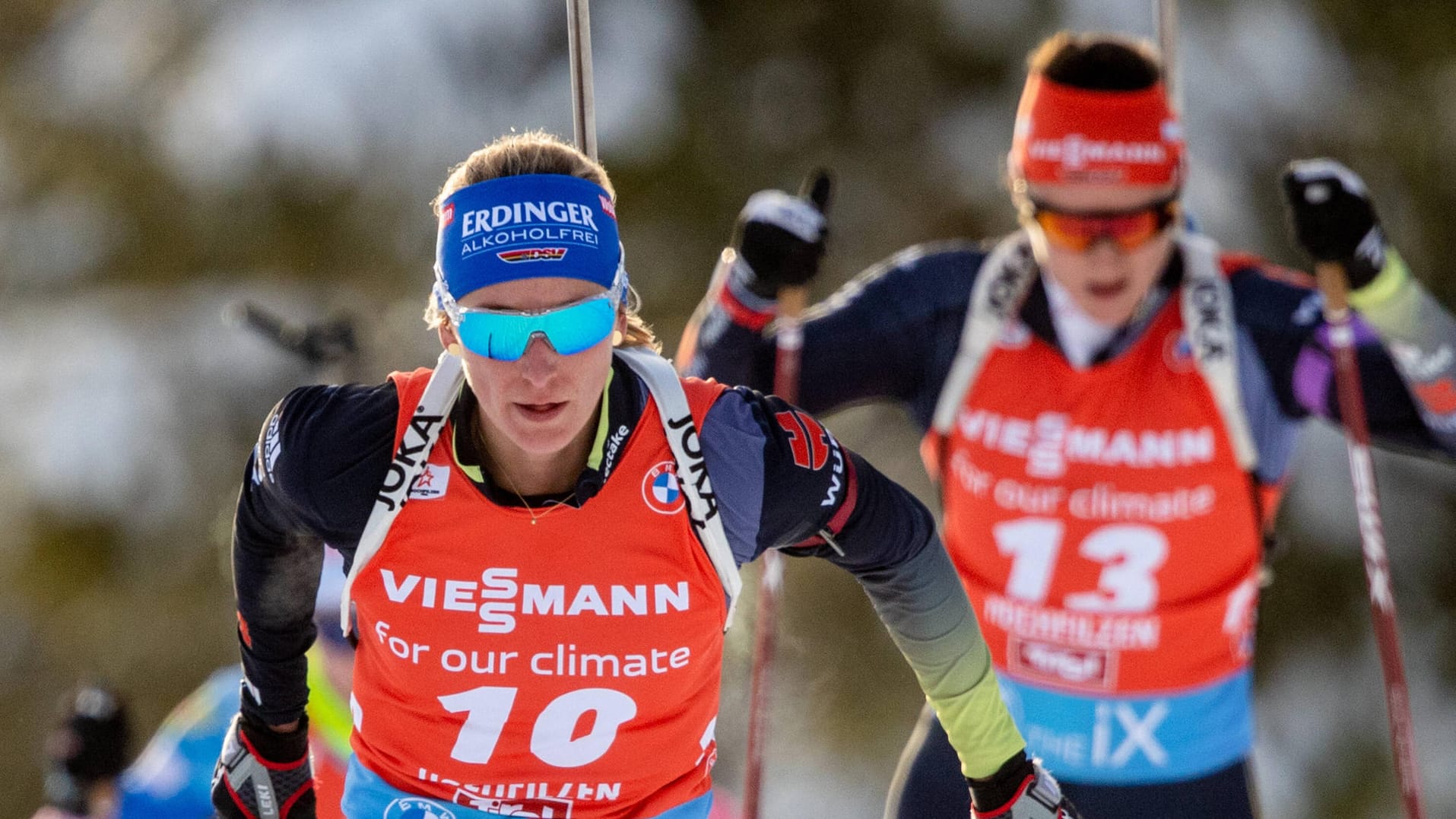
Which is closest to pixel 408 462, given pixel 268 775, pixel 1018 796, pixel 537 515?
pixel 537 515

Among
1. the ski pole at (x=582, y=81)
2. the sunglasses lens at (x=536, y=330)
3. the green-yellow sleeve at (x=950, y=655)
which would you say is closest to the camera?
the sunglasses lens at (x=536, y=330)

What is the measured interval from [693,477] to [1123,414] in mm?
1468

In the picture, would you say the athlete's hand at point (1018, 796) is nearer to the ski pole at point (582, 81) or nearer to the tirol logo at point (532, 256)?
the tirol logo at point (532, 256)

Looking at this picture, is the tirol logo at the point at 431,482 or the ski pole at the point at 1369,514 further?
the ski pole at the point at 1369,514

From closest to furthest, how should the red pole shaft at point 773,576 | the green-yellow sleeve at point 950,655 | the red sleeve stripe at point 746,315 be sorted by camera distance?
1. the green-yellow sleeve at point 950,655
2. the red pole shaft at point 773,576
3. the red sleeve stripe at point 746,315

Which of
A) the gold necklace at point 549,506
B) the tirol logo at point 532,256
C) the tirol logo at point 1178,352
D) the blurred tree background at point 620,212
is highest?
the tirol logo at point 532,256

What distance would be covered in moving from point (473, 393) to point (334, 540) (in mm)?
290

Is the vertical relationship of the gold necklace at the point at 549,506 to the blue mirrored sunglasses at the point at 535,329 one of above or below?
below

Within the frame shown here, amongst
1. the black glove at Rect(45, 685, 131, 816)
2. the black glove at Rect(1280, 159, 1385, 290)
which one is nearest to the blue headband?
the black glove at Rect(1280, 159, 1385, 290)

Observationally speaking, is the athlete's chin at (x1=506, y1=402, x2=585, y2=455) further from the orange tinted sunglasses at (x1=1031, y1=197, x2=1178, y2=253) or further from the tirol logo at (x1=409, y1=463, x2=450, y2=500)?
the orange tinted sunglasses at (x1=1031, y1=197, x2=1178, y2=253)

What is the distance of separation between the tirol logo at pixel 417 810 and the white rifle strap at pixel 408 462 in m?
0.28

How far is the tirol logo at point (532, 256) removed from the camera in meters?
2.47

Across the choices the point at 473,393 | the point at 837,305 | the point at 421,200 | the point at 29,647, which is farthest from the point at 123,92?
the point at 473,393

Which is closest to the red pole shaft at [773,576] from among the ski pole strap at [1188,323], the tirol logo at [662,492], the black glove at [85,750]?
the ski pole strap at [1188,323]
